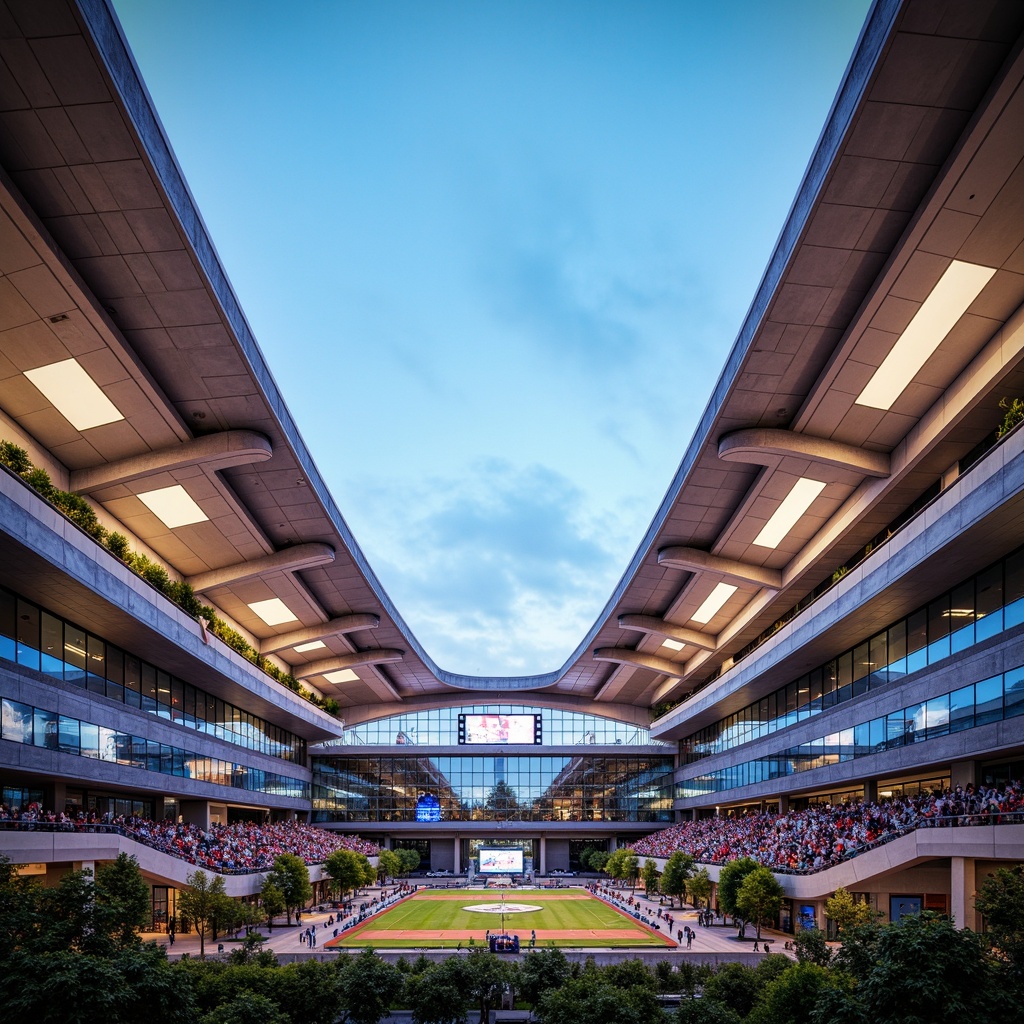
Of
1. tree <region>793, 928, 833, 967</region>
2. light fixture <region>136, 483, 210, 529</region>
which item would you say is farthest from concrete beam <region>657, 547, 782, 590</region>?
light fixture <region>136, 483, 210, 529</region>

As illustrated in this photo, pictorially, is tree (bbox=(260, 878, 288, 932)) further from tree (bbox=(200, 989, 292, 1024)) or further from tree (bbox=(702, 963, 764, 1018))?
tree (bbox=(702, 963, 764, 1018))

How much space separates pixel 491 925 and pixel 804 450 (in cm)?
A: 3383

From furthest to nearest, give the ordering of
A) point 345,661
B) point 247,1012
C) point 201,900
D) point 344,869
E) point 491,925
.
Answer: point 345,661 → point 344,869 → point 491,925 → point 201,900 → point 247,1012

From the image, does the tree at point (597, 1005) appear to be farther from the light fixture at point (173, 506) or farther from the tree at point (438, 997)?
the light fixture at point (173, 506)

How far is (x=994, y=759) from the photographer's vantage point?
33.2m

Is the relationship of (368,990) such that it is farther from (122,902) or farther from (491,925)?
(491,925)

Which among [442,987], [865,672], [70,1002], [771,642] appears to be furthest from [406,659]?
[70,1002]

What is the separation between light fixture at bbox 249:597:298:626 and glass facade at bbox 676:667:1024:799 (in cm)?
2971

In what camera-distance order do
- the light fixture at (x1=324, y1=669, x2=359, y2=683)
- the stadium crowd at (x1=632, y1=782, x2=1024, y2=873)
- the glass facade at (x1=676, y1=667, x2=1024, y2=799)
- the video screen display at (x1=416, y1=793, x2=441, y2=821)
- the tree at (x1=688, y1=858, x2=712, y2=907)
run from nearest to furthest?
the glass facade at (x1=676, y1=667, x2=1024, y2=799) < the stadium crowd at (x1=632, y1=782, x2=1024, y2=873) < the tree at (x1=688, y1=858, x2=712, y2=907) < the light fixture at (x1=324, y1=669, x2=359, y2=683) < the video screen display at (x1=416, y1=793, x2=441, y2=821)

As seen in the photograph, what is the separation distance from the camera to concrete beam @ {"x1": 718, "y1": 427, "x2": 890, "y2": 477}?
32.2 m

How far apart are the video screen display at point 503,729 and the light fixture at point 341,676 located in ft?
46.9

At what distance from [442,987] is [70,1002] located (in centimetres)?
1147

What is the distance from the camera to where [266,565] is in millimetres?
45594

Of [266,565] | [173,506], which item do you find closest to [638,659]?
[266,565]
